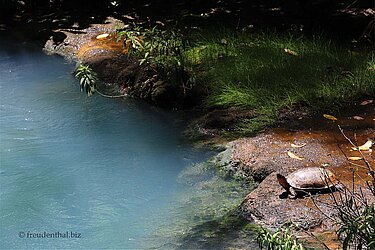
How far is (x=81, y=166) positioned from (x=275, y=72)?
7.67ft

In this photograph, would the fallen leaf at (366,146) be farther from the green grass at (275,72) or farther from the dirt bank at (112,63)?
the dirt bank at (112,63)

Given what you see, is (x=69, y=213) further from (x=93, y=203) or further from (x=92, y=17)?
(x=92, y=17)

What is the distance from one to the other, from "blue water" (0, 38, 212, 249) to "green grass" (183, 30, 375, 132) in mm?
684

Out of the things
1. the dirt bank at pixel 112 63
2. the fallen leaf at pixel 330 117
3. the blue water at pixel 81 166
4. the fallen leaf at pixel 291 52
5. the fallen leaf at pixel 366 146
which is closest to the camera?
the blue water at pixel 81 166

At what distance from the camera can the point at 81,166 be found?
5.55 metres

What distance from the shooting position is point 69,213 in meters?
4.80

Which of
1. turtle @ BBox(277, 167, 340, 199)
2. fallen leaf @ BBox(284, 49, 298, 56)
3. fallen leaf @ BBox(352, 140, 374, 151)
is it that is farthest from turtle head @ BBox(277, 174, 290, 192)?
fallen leaf @ BBox(284, 49, 298, 56)

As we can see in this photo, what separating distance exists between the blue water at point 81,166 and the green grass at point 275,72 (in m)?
0.68

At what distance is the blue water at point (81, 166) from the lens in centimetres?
458

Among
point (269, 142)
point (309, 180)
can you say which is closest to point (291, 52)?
point (269, 142)

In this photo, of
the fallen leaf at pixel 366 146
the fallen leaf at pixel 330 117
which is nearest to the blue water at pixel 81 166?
the fallen leaf at pixel 330 117

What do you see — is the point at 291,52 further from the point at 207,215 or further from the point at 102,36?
the point at 207,215

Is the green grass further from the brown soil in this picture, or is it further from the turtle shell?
the turtle shell

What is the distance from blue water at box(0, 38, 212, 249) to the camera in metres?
4.58
